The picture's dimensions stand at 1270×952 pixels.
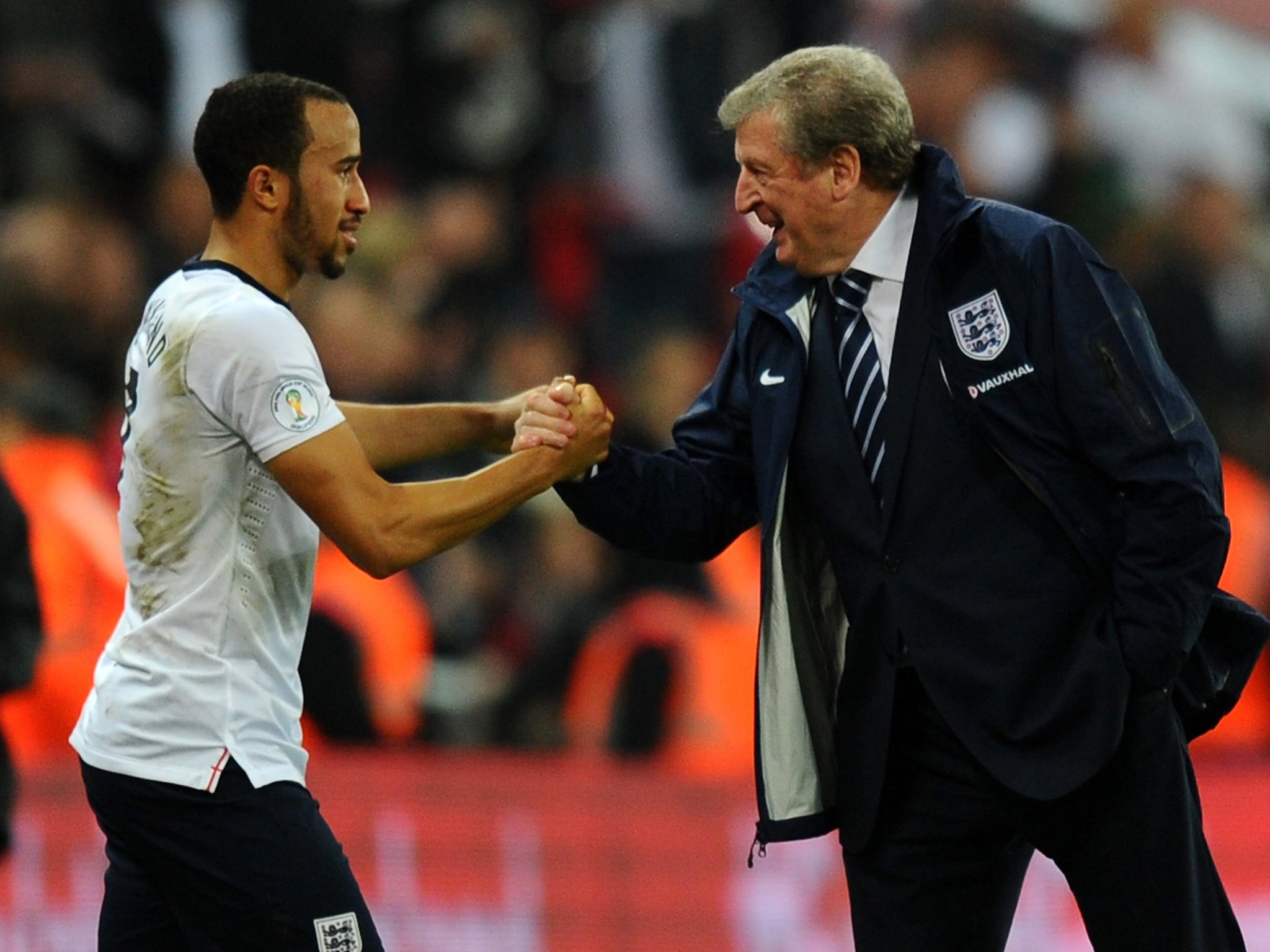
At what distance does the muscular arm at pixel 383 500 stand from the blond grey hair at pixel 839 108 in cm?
78

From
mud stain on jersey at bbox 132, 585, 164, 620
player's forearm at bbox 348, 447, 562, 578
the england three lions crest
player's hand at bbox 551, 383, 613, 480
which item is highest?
the england three lions crest

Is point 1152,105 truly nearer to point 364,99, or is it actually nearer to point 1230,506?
point 1230,506

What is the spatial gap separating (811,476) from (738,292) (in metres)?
0.39

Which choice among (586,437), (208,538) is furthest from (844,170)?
(208,538)

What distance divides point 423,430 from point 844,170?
1009 mm

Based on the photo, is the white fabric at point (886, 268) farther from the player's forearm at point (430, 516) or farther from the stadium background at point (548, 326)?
the stadium background at point (548, 326)

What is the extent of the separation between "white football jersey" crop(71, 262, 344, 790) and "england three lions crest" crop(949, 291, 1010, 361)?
107 cm

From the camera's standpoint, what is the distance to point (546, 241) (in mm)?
8242

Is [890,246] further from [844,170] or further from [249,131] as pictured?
[249,131]

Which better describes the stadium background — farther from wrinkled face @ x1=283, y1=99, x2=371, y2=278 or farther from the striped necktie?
wrinkled face @ x1=283, y1=99, x2=371, y2=278

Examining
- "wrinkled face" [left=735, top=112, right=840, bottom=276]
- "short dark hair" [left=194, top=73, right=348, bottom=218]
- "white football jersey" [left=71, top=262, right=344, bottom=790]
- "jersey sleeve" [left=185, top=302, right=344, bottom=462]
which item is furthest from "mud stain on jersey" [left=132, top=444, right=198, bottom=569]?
"wrinkled face" [left=735, top=112, right=840, bottom=276]

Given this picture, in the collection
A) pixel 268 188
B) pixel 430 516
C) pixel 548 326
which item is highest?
pixel 268 188

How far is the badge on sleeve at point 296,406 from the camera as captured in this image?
3.24 m

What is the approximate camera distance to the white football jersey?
3.25 meters
